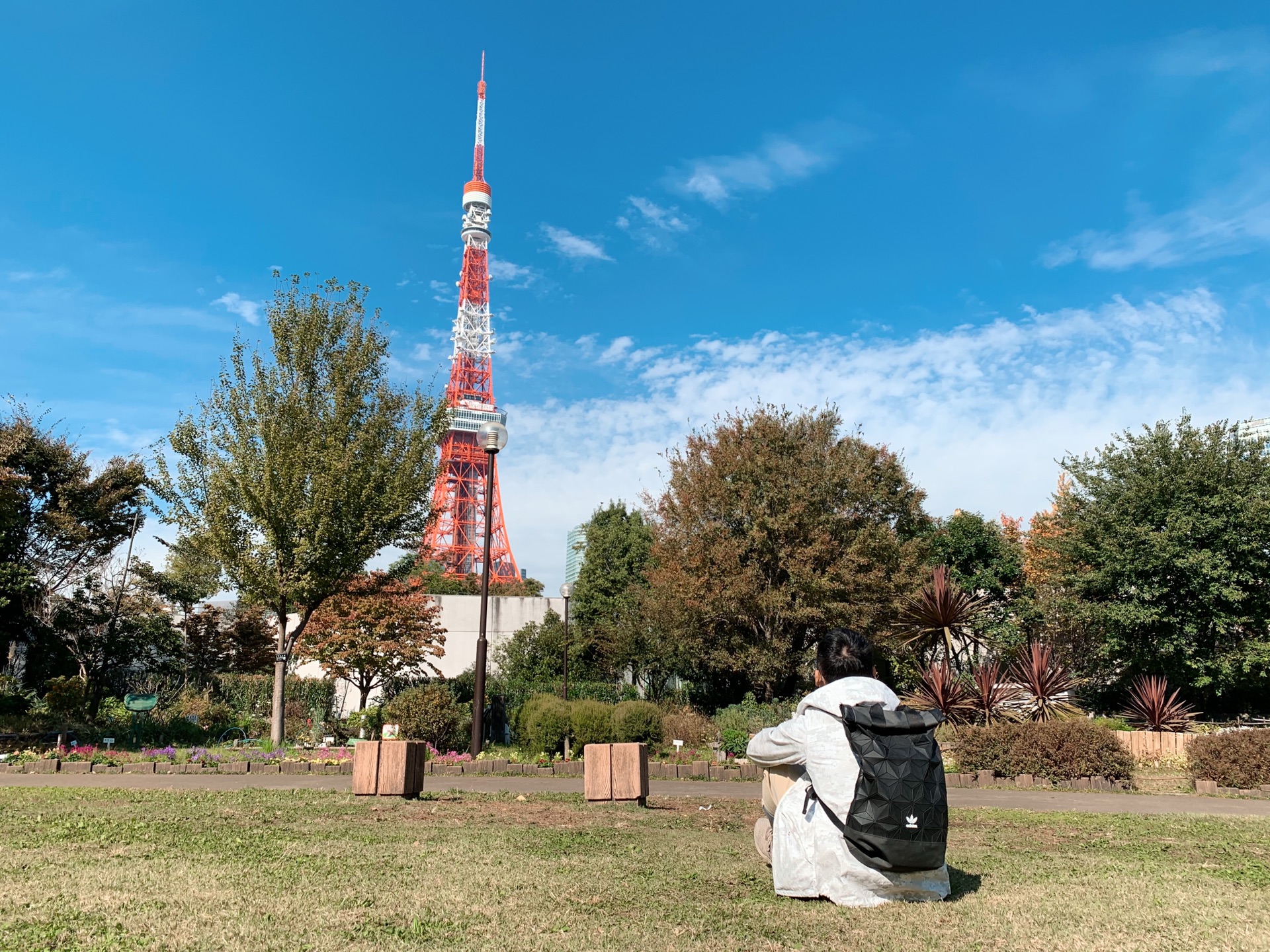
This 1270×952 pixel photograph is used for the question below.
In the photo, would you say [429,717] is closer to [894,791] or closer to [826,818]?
[826,818]

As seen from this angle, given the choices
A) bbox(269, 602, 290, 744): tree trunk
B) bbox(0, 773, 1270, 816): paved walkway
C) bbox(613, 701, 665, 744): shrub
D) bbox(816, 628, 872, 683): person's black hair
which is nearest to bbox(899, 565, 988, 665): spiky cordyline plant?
bbox(0, 773, 1270, 816): paved walkway

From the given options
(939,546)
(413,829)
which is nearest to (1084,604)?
(939,546)

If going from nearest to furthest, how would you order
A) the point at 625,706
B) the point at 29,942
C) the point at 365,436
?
the point at 29,942
the point at 625,706
the point at 365,436

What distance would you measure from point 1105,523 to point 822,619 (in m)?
6.73

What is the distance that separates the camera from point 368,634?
20766 mm

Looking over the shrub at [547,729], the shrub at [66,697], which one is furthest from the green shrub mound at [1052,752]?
the shrub at [66,697]

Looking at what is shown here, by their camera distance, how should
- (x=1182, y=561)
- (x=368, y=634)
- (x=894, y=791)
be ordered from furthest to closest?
(x=368, y=634) < (x=1182, y=561) < (x=894, y=791)

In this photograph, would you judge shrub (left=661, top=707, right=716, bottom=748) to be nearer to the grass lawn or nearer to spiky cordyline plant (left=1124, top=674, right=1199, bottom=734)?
spiky cordyline plant (left=1124, top=674, right=1199, bottom=734)

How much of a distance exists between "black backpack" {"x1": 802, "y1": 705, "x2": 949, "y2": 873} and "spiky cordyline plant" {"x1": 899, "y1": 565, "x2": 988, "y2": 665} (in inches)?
619

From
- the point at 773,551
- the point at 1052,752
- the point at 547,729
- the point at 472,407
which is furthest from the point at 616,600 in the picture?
the point at 472,407

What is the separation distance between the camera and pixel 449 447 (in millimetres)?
59375

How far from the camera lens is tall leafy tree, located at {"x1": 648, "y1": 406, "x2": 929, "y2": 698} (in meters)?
20.3

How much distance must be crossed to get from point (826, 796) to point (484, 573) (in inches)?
480

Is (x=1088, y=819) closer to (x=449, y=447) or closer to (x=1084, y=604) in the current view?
(x=1084, y=604)
